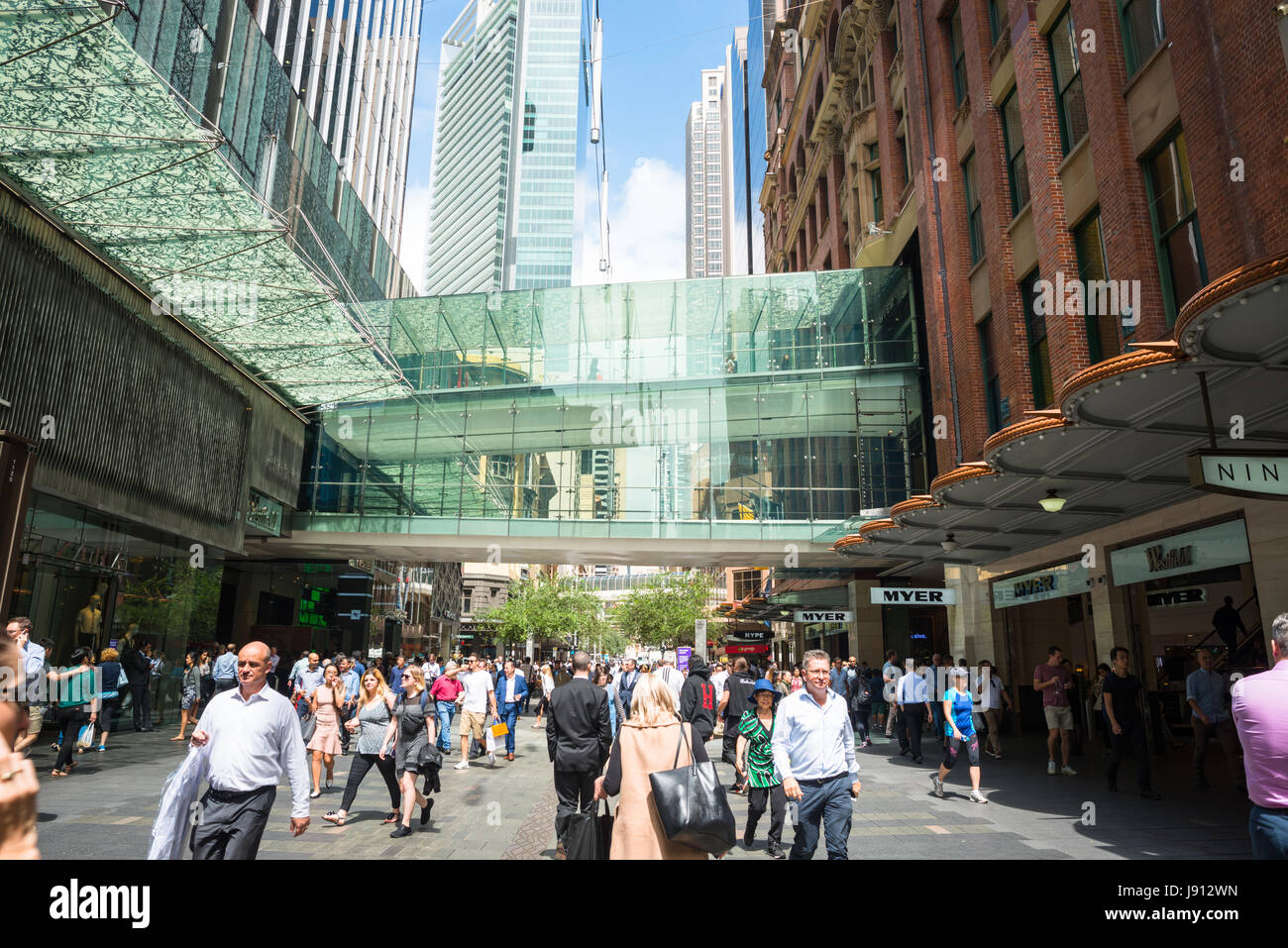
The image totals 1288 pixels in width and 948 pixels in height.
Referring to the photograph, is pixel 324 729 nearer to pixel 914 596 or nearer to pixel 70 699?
pixel 70 699

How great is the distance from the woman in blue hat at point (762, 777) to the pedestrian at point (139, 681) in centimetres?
1455

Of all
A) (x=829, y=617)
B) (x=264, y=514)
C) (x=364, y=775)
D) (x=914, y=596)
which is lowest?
(x=364, y=775)

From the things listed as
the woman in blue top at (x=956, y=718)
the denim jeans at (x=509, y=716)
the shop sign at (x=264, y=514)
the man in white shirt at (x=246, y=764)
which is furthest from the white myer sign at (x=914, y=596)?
the shop sign at (x=264, y=514)

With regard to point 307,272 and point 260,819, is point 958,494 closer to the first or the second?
point 260,819

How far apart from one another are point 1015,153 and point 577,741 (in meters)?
17.5

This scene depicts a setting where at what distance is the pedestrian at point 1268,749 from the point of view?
147 inches

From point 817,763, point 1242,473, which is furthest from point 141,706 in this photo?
point 1242,473

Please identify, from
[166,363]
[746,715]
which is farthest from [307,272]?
[746,715]

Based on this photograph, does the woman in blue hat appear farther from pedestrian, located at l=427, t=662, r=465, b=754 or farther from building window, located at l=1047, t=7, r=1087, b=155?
building window, located at l=1047, t=7, r=1087, b=155

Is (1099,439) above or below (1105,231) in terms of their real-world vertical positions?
below

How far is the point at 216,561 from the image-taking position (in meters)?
23.7

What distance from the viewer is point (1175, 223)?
1280 centimetres

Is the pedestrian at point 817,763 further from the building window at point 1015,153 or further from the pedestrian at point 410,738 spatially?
the building window at point 1015,153
